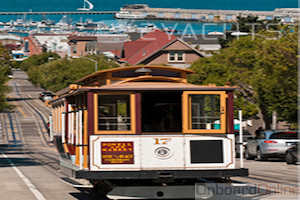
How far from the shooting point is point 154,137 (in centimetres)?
A: 1207

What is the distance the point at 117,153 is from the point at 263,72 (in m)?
21.9

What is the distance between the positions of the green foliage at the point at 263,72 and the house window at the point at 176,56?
4145cm

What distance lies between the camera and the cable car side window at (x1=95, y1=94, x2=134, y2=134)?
12.1 meters

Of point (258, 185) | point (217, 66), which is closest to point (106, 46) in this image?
point (217, 66)

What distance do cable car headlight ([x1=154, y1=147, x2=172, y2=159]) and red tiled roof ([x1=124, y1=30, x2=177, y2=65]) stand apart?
8341 cm

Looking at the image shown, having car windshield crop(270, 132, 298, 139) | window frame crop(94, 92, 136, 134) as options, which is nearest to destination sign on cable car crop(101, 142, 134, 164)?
window frame crop(94, 92, 136, 134)

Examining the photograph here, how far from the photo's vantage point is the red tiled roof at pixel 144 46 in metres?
99.1

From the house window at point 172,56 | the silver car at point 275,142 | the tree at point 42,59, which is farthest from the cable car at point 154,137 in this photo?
the tree at point 42,59

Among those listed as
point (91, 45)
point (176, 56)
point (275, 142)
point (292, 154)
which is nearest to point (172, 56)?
point (176, 56)

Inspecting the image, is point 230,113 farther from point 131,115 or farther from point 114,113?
point 114,113

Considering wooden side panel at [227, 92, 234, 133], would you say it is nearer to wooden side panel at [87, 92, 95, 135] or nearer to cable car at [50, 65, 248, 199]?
cable car at [50, 65, 248, 199]

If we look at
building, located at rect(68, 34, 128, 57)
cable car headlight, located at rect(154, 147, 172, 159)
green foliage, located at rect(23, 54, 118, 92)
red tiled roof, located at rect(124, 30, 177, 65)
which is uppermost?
building, located at rect(68, 34, 128, 57)

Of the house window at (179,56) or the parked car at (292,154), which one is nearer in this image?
the parked car at (292,154)

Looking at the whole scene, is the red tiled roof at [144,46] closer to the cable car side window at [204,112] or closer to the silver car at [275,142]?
the silver car at [275,142]
